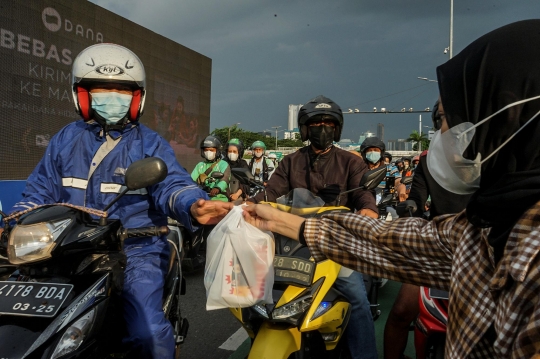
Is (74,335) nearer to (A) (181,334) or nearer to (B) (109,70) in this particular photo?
(A) (181,334)

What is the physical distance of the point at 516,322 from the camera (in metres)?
1.10

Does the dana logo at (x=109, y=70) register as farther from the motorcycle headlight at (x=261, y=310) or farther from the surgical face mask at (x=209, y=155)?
the surgical face mask at (x=209, y=155)

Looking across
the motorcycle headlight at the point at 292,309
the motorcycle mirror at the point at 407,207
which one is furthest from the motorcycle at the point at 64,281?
the motorcycle mirror at the point at 407,207

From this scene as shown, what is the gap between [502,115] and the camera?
1.21 m

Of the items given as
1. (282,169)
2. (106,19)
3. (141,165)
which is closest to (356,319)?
(282,169)

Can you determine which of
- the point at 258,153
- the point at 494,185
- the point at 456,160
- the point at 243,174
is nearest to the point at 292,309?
the point at 243,174

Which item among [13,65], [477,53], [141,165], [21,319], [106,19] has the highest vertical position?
[106,19]

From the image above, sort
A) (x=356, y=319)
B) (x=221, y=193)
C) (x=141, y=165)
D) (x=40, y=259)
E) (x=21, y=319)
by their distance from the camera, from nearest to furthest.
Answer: (x=21, y=319)
(x=40, y=259)
(x=141, y=165)
(x=356, y=319)
(x=221, y=193)

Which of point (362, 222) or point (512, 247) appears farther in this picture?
point (362, 222)

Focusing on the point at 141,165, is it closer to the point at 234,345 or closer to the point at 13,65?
the point at 234,345

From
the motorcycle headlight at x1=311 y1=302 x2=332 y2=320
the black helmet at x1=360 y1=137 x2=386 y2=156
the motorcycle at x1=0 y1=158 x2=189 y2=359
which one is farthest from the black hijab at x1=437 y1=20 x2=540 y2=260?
the black helmet at x1=360 y1=137 x2=386 y2=156

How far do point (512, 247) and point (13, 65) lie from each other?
43.6ft

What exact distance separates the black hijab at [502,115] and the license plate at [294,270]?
1.49 metres

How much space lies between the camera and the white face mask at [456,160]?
4.29ft
